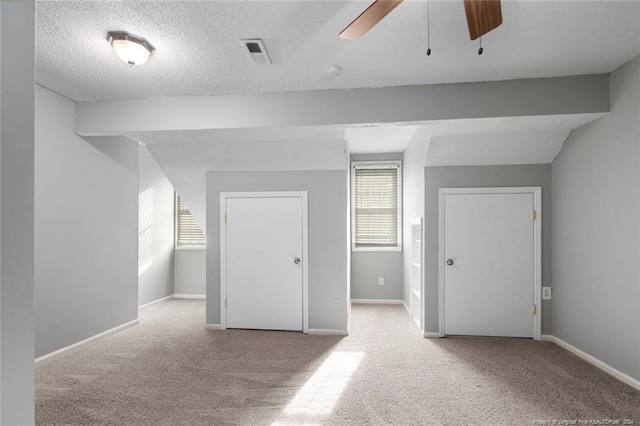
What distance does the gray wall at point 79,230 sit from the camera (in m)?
3.27

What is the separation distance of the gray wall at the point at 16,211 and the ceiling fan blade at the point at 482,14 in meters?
1.63

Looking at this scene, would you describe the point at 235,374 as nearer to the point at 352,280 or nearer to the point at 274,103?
the point at 274,103

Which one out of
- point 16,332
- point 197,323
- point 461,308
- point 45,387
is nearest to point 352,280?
point 461,308

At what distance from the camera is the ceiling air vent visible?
2.36 meters

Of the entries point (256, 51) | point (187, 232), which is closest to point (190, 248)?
point (187, 232)


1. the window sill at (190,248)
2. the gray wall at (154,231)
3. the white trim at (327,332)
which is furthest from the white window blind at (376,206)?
the gray wall at (154,231)

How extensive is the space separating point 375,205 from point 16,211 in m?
5.21

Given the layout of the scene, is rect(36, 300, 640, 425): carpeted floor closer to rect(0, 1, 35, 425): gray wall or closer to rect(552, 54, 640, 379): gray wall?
rect(552, 54, 640, 379): gray wall

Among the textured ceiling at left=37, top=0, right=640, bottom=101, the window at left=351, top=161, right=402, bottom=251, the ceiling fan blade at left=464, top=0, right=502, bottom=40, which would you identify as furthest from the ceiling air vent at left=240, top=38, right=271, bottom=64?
the window at left=351, top=161, right=402, bottom=251

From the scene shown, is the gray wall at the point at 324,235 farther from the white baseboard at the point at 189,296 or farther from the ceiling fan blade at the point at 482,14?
the white baseboard at the point at 189,296

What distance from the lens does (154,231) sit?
589cm

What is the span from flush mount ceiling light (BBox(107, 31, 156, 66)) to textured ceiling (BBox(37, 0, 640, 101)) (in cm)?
5

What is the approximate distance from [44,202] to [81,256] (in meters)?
0.68

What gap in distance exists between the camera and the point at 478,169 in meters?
4.04
